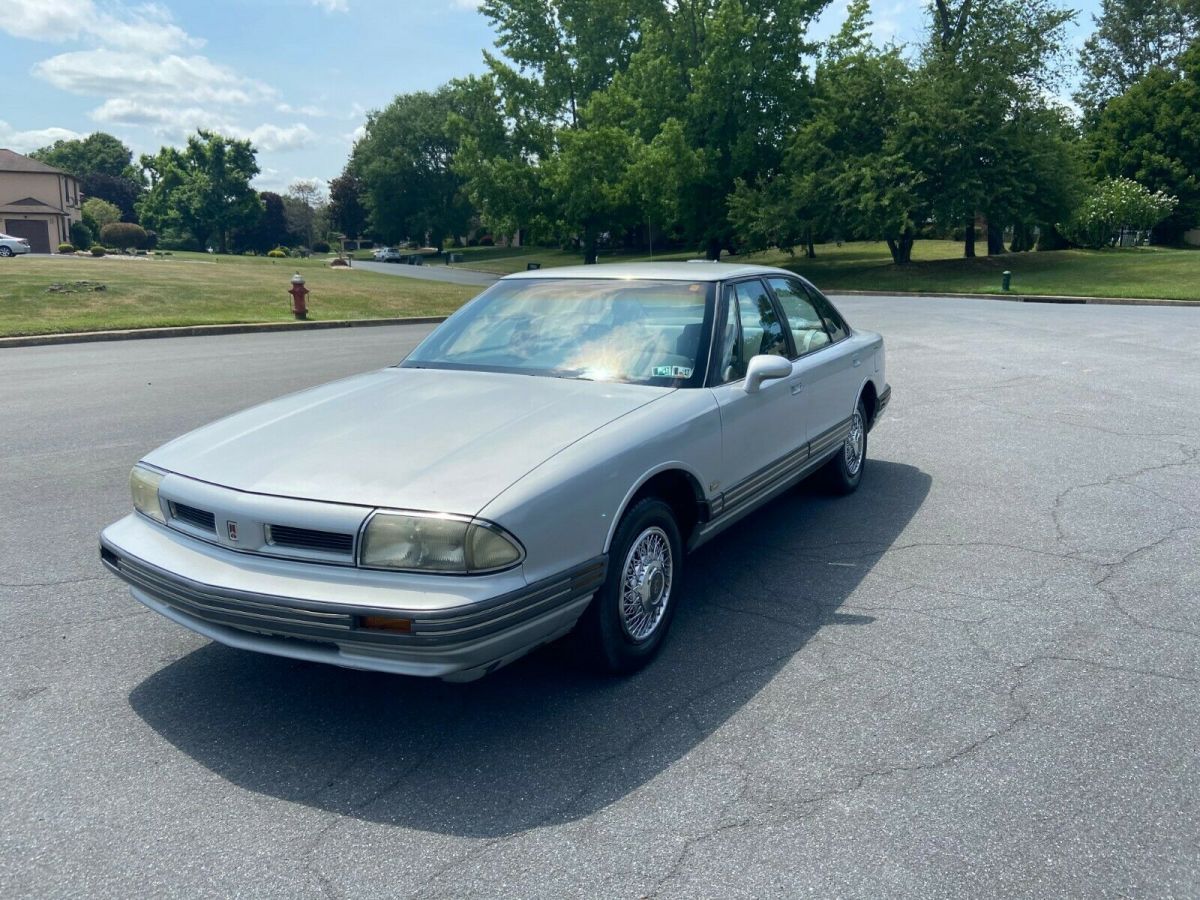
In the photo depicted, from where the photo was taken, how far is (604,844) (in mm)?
2812

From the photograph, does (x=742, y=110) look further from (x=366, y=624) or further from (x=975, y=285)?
(x=366, y=624)

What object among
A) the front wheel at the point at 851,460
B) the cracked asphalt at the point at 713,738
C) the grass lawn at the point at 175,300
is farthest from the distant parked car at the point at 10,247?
the front wheel at the point at 851,460

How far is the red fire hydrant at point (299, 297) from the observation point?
21.0 metres

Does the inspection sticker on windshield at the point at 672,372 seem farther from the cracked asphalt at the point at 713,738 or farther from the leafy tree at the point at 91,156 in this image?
the leafy tree at the point at 91,156

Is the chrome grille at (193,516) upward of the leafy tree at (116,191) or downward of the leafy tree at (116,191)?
downward

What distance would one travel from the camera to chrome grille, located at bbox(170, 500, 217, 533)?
3467 mm

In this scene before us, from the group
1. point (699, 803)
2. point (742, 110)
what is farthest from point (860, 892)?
point (742, 110)

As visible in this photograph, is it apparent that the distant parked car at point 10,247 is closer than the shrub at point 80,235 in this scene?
Yes

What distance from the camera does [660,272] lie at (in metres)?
5.19

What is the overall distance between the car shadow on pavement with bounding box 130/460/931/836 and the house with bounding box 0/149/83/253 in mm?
78620

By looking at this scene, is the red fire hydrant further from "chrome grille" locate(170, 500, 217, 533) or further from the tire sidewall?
"chrome grille" locate(170, 500, 217, 533)

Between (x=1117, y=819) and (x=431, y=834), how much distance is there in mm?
2043

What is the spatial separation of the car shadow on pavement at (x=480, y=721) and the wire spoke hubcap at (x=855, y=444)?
6.13 ft

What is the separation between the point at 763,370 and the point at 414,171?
86599 mm
